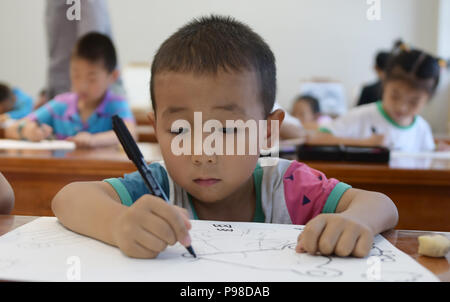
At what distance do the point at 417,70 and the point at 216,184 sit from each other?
5.60ft

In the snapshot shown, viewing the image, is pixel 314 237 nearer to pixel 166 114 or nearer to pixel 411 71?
pixel 166 114

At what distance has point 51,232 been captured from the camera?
0.53 meters

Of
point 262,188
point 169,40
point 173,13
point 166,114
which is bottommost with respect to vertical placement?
point 262,188

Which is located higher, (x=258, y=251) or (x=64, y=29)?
(x=64, y=29)

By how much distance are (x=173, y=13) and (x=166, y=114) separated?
14.6 feet

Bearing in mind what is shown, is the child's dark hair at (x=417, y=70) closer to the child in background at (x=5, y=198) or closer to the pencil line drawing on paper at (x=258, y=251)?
the pencil line drawing on paper at (x=258, y=251)

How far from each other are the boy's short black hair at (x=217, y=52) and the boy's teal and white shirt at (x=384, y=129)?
4.75 feet

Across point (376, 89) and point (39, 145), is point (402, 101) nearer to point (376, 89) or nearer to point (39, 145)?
point (376, 89)

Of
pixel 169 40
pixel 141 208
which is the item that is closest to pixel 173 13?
pixel 169 40

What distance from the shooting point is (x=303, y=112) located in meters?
4.01

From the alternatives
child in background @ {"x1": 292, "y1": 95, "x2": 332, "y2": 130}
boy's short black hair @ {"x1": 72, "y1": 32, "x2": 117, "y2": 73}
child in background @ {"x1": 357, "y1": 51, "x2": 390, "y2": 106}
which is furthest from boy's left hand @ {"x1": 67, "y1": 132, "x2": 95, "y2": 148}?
child in background @ {"x1": 292, "y1": 95, "x2": 332, "y2": 130}

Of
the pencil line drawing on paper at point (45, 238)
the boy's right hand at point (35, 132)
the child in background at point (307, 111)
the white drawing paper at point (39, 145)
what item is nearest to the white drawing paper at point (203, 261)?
the pencil line drawing on paper at point (45, 238)

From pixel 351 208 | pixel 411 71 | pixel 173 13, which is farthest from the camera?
pixel 173 13

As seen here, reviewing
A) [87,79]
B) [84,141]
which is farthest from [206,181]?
[87,79]
